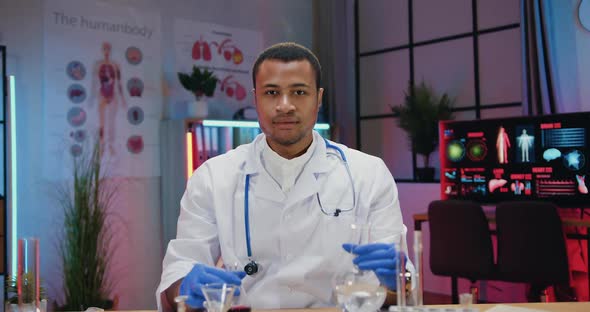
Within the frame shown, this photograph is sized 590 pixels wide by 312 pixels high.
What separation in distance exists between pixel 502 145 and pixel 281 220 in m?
3.23

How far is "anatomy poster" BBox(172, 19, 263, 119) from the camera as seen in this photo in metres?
5.26

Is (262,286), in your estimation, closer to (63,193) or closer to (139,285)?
(63,193)

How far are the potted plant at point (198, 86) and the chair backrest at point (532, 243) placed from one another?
2.40m

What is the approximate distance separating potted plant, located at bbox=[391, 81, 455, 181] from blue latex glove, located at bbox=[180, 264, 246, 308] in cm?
408

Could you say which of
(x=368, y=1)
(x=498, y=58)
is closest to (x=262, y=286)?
(x=498, y=58)

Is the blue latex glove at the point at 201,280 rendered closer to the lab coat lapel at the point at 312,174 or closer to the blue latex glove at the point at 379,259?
the blue latex glove at the point at 379,259

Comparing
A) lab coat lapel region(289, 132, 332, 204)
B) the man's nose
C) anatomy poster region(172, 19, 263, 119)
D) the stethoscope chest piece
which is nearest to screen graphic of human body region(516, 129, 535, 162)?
anatomy poster region(172, 19, 263, 119)

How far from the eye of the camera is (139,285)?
498 centimetres

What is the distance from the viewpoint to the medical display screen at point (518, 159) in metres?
4.43

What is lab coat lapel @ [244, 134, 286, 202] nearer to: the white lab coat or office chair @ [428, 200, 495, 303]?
the white lab coat

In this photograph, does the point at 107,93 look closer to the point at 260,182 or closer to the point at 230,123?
the point at 230,123

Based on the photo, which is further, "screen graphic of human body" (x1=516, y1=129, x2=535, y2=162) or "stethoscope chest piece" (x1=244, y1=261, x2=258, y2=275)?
"screen graphic of human body" (x1=516, y1=129, x2=535, y2=162)

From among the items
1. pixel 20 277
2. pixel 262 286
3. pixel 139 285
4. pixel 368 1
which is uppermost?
pixel 368 1

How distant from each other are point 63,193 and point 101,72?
0.96m
